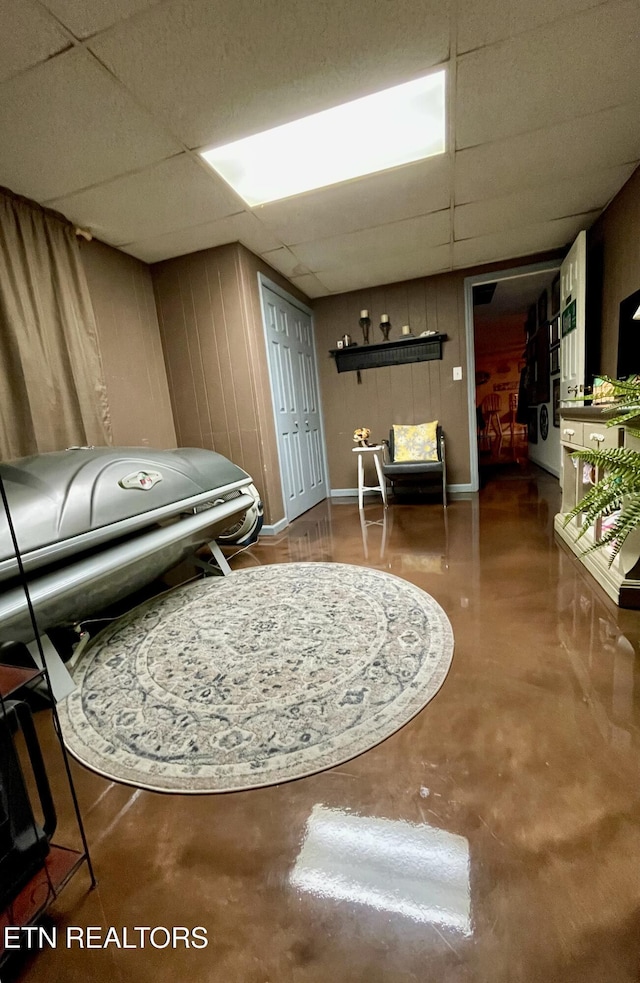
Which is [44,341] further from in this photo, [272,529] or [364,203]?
[364,203]

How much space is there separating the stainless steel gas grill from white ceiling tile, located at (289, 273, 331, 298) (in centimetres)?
250

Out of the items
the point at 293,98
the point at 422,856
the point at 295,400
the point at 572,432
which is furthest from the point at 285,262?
the point at 422,856

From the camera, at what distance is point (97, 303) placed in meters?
2.71

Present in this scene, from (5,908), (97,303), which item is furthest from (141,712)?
(97,303)

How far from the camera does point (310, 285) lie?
13.1 feet

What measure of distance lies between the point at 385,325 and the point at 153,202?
2.45 meters

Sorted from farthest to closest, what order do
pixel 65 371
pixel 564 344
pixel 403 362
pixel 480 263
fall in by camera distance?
pixel 403 362, pixel 480 263, pixel 564 344, pixel 65 371

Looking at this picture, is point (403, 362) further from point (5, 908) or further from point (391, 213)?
point (5, 908)

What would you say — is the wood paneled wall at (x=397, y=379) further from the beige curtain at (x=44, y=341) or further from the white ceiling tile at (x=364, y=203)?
the beige curtain at (x=44, y=341)

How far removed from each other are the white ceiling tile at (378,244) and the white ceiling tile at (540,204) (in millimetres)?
155

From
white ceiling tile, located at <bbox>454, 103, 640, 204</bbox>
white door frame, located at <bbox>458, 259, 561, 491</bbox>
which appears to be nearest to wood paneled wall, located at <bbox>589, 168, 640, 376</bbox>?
white ceiling tile, located at <bbox>454, 103, 640, 204</bbox>

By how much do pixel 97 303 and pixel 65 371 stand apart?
658mm

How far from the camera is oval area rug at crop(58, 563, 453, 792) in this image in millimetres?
1090

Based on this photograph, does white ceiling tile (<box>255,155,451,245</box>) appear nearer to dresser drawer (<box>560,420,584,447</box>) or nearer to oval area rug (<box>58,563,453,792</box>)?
dresser drawer (<box>560,420,584,447</box>)
